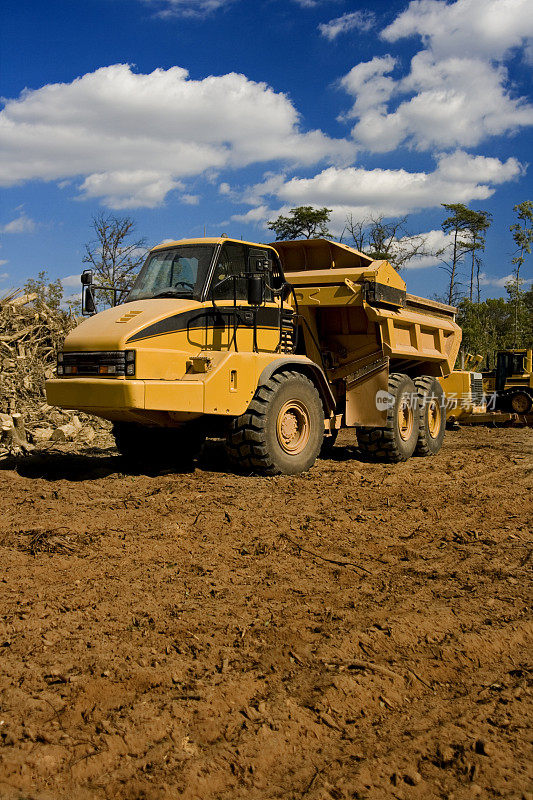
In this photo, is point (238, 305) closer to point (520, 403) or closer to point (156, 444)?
point (156, 444)

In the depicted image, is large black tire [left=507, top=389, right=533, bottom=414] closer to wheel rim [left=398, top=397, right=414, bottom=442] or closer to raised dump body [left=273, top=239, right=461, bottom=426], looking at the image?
wheel rim [left=398, top=397, right=414, bottom=442]

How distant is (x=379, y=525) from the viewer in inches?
252

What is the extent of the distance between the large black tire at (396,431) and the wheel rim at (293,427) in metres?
1.67

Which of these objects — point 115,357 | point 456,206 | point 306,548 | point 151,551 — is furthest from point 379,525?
point 456,206

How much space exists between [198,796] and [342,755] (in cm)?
60

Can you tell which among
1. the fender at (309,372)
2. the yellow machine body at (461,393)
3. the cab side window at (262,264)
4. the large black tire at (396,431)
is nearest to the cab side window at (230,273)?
the cab side window at (262,264)

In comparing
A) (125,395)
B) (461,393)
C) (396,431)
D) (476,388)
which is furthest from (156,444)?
(476,388)

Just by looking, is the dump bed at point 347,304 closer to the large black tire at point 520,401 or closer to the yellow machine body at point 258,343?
the yellow machine body at point 258,343

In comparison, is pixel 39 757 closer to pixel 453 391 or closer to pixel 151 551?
pixel 151 551

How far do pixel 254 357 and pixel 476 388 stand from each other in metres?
10.4

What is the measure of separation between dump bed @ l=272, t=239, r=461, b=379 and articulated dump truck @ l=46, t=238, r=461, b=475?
0.05 feet

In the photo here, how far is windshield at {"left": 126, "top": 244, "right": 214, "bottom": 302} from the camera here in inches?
317

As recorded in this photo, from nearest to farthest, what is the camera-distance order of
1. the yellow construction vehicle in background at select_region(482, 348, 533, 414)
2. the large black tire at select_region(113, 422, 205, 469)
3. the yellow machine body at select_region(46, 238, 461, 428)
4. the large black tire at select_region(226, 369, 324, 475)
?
1. the yellow machine body at select_region(46, 238, 461, 428)
2. the large black tire at select_region(226, 369, 324, 475)
3. the large black tire at select_region(113, 422, 205, 469)
4. the yellow construction vehicle in background at select_region(482, 348, 533, 414)

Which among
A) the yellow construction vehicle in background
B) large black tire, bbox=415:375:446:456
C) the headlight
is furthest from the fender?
the yellow construction vehicle in background
